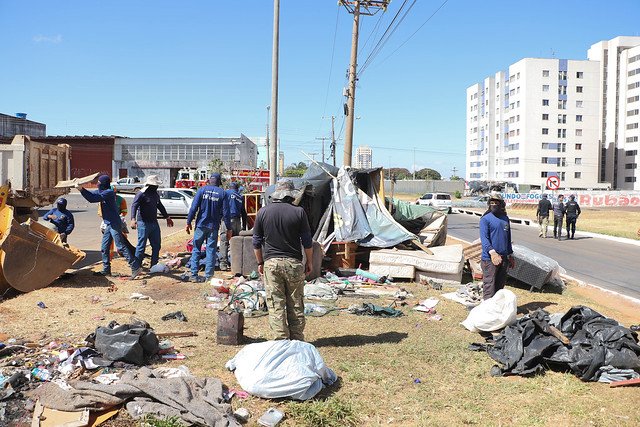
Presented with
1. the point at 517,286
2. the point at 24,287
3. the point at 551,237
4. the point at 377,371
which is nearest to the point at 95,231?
the point at 24,287

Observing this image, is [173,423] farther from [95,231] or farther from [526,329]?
[95,231]

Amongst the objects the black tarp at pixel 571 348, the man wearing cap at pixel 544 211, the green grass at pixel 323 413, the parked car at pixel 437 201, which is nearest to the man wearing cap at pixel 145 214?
the green grass at pixel 323 413

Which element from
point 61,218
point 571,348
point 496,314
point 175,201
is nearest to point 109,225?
point 61,218

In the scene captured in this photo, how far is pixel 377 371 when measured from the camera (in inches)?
208

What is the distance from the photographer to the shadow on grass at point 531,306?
8.36 m

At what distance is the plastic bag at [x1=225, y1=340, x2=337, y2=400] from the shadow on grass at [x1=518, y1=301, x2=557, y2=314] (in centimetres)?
461

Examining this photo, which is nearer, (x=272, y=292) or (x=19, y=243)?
(x=272, y=292)

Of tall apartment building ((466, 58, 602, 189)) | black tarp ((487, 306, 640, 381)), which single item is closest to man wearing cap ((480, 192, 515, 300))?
black tarp ((487, 306, 640, 381))

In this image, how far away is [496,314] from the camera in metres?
6.58

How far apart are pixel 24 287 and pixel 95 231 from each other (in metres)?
11.3

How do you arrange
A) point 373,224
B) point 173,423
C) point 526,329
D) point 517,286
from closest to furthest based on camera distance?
point 173,423
point 526,329
point 517,286
point 373,224

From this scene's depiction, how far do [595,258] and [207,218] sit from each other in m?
12.1

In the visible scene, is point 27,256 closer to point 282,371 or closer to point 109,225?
point 109,225

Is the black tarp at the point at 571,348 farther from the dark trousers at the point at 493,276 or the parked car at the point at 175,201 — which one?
the parked car at the point at 175,201
